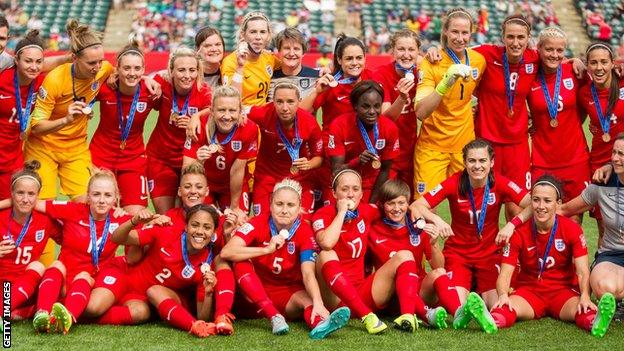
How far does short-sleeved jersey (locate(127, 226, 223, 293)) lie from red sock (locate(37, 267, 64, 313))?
1.53ft

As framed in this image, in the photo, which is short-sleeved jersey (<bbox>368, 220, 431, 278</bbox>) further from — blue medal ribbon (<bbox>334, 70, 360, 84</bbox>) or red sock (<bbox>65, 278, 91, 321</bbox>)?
red sock (<bbox>65, 278, 91, 321</bbox>)

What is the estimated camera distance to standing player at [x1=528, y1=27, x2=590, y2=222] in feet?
24.0

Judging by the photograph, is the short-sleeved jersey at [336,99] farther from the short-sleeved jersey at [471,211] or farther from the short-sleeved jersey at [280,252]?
the short-sleeved jersey at [280,252]

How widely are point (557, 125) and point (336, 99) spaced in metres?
1.63

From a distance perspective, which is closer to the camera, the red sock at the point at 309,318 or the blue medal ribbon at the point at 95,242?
the red sock at the point at 309,318

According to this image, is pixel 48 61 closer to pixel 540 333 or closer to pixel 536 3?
pixel 540 333

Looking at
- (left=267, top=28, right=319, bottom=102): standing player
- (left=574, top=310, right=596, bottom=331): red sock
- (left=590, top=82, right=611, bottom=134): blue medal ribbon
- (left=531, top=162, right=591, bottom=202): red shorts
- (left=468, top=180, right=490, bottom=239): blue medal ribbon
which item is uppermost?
(left=267, top=28, right=319, bottom=102): standing player

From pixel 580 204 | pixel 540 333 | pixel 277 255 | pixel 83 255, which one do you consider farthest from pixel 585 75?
pixel 83 255

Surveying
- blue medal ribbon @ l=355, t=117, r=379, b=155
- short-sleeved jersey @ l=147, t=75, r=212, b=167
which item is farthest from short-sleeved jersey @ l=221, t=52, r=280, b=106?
blue medal ribbon @ l=355, t=117, r=379, b=155

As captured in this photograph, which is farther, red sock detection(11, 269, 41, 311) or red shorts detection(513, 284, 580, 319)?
red shorts detection(513, 284, 580, 319)

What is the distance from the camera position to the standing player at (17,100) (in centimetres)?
697

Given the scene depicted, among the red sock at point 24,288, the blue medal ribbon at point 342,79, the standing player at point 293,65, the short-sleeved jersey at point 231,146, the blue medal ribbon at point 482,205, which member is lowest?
the red sock at point 24,288

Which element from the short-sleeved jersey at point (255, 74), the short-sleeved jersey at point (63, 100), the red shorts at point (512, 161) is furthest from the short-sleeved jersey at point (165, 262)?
the red shorts at point (512, 161)

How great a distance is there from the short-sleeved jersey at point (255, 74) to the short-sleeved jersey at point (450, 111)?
1.29 metres
